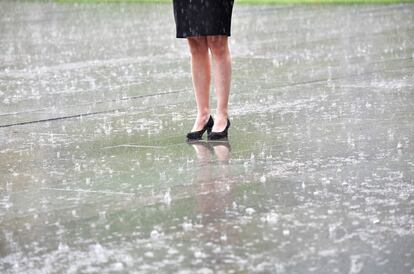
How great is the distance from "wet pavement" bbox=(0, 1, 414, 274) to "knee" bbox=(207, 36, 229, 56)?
2.04 ft

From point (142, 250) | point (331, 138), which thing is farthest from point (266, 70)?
point (142, 250)

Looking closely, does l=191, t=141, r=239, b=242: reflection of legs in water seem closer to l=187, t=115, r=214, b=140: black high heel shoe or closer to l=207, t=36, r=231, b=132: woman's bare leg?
l=187, t=115, r=214, b=140: black high heel shoe

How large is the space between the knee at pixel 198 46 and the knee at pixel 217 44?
7 centimetres

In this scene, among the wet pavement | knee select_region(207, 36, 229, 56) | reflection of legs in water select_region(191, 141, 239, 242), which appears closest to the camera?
the wet pavement

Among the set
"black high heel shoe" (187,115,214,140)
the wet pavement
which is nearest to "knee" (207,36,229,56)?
"black high heel shoe" (187,115,214,140)

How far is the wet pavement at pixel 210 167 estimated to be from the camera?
4.92 meters

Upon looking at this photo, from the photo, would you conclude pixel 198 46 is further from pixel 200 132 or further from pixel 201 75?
pixel 200 132

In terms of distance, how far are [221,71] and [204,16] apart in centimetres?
48

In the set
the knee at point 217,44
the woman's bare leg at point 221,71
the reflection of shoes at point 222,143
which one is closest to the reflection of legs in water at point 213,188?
the reflection of shoes at point 222,143

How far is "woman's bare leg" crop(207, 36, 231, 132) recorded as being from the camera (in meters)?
8.12

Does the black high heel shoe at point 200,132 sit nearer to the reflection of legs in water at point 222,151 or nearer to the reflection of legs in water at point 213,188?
the reflection of legs in water at point 213,188

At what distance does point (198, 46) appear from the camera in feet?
27.1

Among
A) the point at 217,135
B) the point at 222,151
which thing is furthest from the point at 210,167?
the point at 217,135

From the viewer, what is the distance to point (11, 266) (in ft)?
15.7
